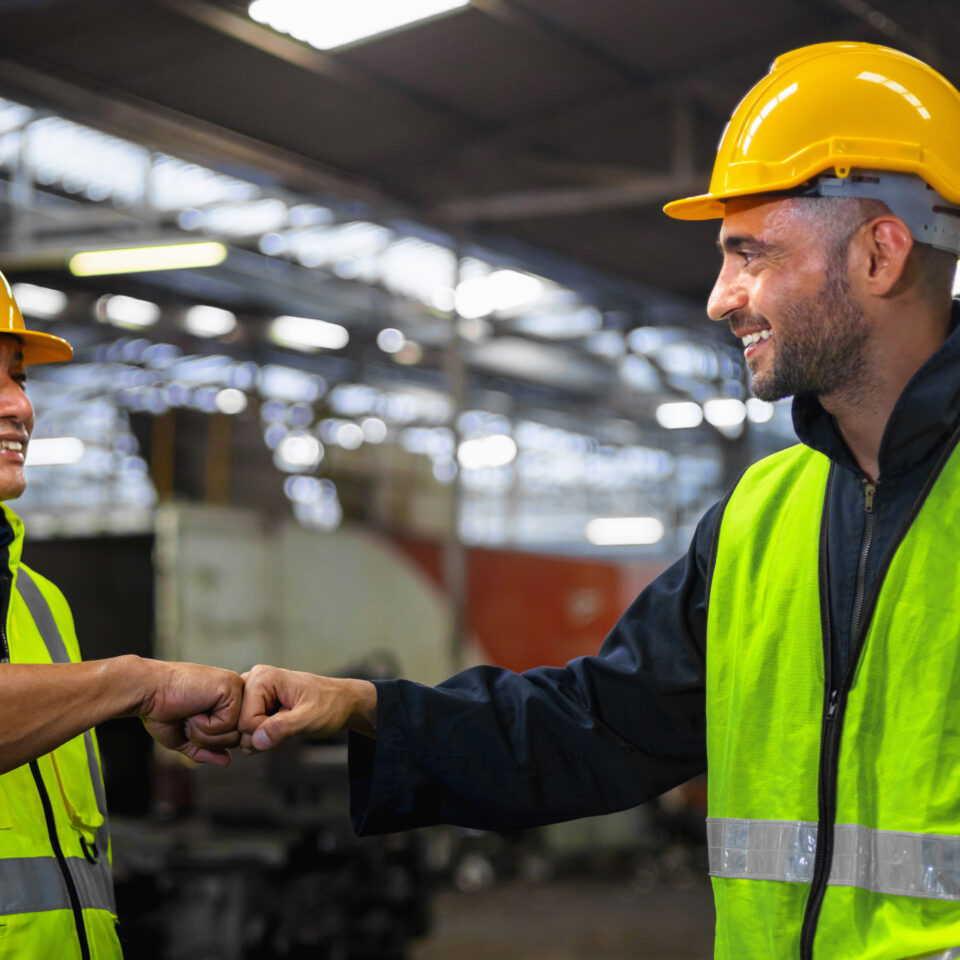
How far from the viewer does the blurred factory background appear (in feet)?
25.6

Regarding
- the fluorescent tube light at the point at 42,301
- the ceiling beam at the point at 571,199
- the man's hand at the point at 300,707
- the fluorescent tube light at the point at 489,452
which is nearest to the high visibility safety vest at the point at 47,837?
the man's hand at the point at 300,707

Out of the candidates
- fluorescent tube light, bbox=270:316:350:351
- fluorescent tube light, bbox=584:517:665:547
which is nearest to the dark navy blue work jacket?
fluorescent tube light, bbox=270:316:350:351

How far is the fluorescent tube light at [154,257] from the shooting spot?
394 inches

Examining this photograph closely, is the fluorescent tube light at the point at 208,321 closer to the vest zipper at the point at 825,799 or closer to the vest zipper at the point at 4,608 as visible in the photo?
the vest zipper at the point at 4,608

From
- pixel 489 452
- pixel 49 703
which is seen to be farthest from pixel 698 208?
pixel 489 452

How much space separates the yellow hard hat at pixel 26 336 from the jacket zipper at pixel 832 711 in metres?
1.81

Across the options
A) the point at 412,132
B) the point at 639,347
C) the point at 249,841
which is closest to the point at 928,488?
the point at 249,841

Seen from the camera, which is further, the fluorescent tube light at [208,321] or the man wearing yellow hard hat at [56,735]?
the fluorescent tube light at [208,321]

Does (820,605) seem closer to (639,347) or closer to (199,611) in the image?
(199,611)

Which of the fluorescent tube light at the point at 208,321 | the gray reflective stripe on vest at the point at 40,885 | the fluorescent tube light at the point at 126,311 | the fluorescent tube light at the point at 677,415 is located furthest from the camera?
the fluorescent tube light at the point at 677,415

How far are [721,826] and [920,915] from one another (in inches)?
14.8

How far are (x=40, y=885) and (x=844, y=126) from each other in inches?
81.2

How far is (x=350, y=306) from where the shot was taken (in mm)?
17469

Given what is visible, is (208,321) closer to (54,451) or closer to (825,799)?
(54,451)
